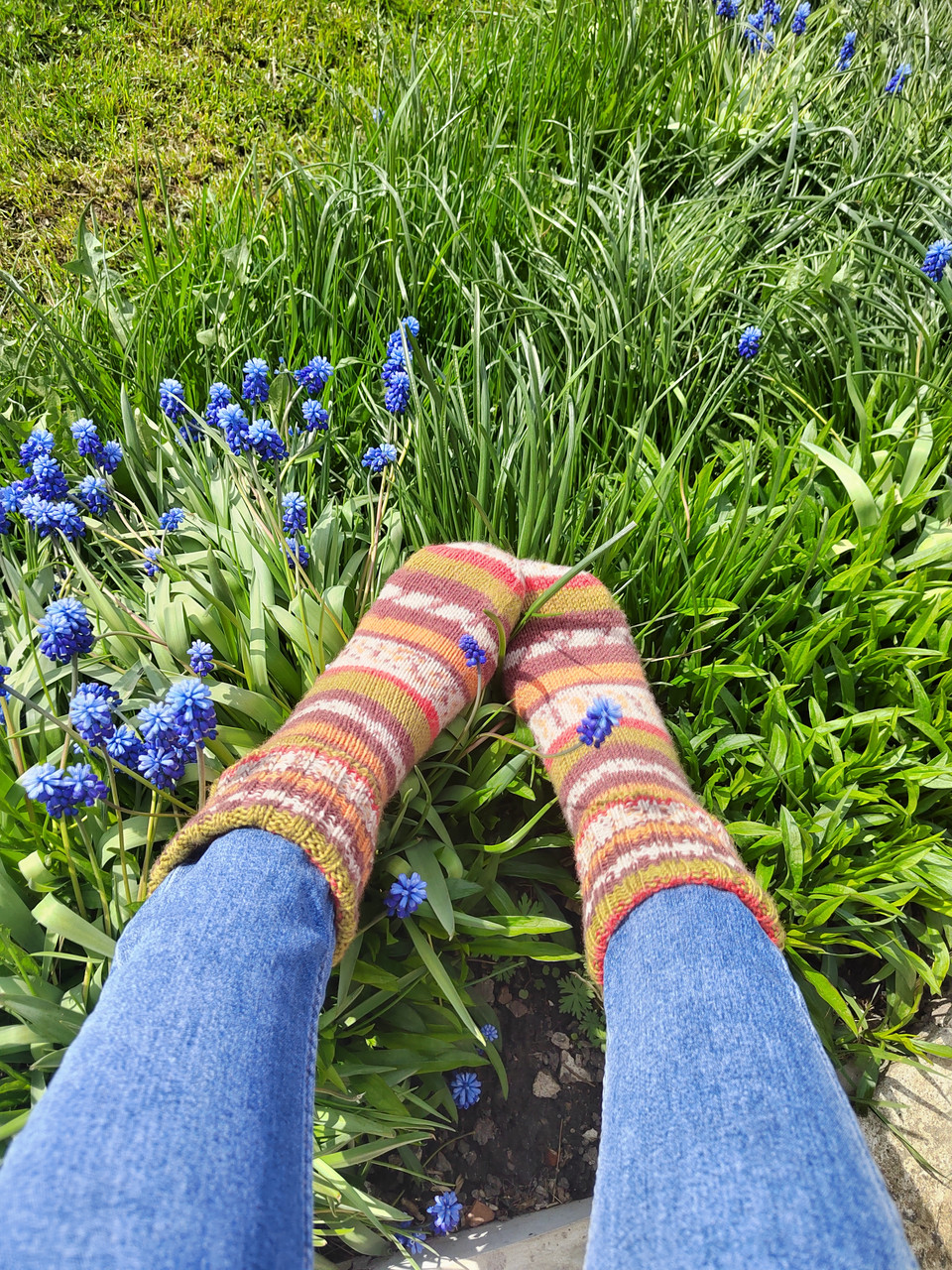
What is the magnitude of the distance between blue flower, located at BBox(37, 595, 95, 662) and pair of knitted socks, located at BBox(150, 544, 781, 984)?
24cm

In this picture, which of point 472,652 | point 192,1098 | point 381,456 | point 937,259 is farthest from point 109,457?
point 937,259

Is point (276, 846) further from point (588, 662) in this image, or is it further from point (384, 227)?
point (384, 227)

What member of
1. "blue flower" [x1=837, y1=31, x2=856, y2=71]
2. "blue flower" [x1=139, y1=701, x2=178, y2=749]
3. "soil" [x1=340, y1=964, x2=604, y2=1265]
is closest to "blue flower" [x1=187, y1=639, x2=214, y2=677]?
"blue flower" [x1=139, y1=701, x2=178, y2=749]

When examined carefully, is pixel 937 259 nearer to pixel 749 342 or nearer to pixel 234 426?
pixel 749 342

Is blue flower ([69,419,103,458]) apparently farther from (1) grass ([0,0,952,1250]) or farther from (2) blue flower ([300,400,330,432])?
(2) blue flower ([300,400,330,432])

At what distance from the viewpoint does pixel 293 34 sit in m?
2.31

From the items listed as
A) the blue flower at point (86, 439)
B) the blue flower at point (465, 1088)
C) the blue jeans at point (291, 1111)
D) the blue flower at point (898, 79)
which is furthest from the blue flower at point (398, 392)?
the blue flower at point (898, 79)

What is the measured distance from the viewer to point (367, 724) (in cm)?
113

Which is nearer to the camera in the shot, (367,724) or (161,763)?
(161,763)

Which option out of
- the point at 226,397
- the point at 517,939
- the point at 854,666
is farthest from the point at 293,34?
the point at 517,939

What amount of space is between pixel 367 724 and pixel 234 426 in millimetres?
457

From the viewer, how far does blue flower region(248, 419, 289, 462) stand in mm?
1104

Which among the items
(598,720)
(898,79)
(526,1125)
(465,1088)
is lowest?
(526,1125)

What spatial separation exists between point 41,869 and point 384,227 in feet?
4.41
